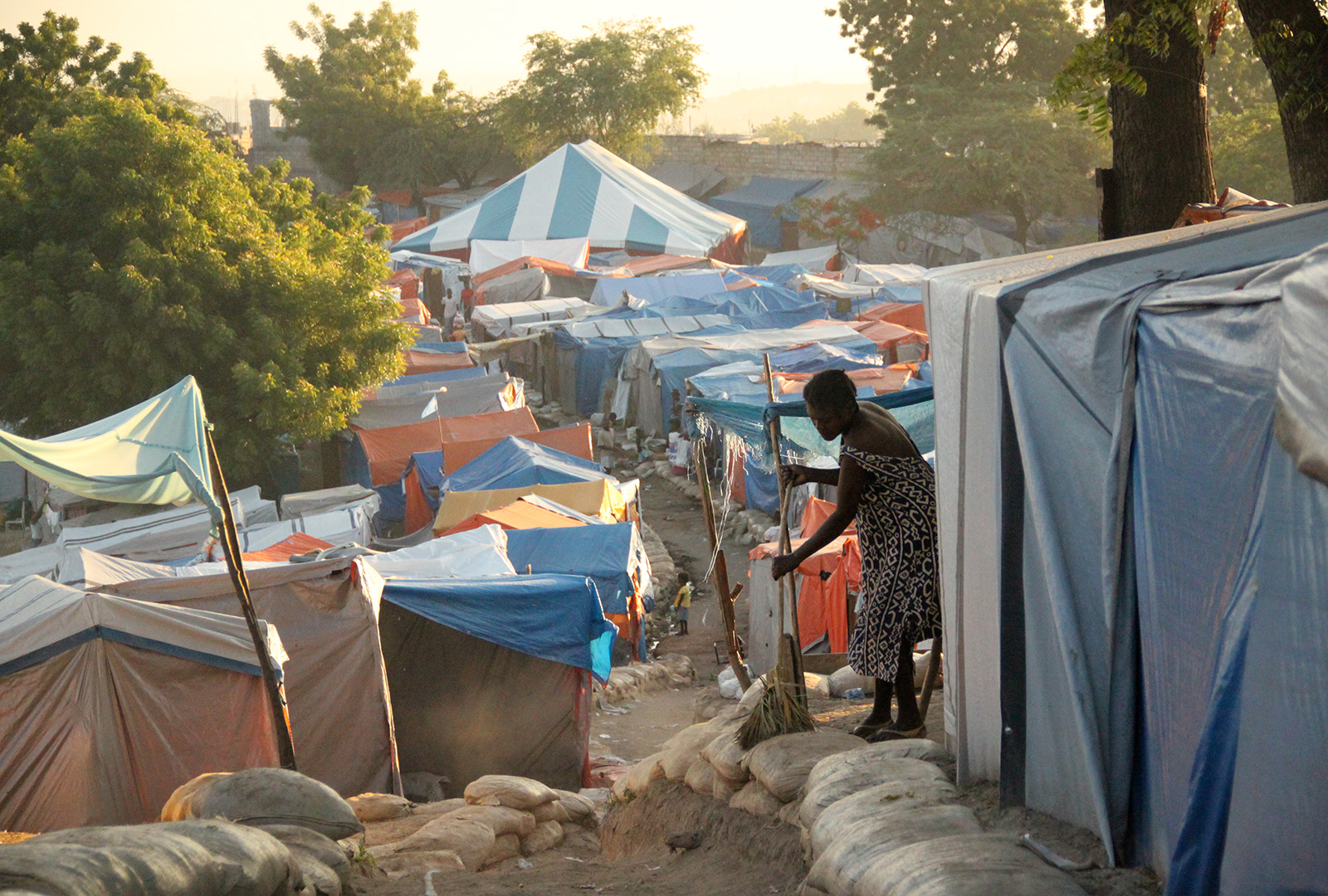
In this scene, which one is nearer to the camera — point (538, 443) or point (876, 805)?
point (876, 805)

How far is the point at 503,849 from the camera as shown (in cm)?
508

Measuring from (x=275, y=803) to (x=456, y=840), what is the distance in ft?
2.87

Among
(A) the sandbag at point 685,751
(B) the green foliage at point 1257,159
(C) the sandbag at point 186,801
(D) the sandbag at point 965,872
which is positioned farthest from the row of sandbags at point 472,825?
(B) the green foliage at point 1257,159

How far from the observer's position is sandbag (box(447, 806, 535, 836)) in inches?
201

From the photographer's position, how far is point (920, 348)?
62.6 ft

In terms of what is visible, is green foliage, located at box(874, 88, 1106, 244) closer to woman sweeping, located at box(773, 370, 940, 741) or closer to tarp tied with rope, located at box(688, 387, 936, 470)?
tarp tied with rope, located at box(688, 387, 936, 470)

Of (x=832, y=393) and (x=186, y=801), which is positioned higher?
(x=832, y=393)

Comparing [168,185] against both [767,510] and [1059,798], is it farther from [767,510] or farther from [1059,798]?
[1059,798]

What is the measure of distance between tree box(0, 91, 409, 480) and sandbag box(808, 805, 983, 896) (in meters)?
11.7

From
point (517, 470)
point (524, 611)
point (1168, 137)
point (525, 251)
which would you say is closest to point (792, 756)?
point (524, 611)

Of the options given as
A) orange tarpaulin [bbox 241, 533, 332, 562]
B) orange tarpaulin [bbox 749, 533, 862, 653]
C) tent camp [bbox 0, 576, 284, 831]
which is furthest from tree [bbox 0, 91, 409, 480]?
tent camp [bbox 0, 576, 284, 831]

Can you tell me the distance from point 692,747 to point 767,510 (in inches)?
423

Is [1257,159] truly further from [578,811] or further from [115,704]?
[115,704]

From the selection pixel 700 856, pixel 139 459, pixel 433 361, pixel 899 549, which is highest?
pixel 139 459
